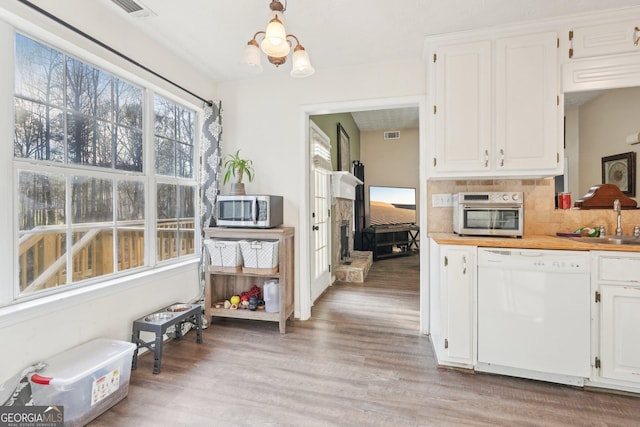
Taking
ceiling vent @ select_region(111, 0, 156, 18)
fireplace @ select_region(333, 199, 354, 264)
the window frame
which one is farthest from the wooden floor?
ceiling vent @ select_region(111, 0, 156, 18)

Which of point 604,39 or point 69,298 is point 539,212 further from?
point 69,298

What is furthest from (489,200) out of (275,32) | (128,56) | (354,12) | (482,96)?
(128,56)

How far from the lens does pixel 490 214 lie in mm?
2258

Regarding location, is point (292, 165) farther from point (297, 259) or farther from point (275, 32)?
point (275, 32)

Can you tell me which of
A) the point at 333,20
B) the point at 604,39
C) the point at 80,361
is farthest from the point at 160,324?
the point at 604,39

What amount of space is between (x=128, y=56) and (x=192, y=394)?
96.7 inches

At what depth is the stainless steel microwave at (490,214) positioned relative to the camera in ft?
7.20

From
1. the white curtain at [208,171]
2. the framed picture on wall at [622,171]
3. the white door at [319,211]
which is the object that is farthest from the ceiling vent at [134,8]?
the framed picture on wall at [622,171]

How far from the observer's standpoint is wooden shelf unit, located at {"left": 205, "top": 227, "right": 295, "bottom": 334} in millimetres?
2719

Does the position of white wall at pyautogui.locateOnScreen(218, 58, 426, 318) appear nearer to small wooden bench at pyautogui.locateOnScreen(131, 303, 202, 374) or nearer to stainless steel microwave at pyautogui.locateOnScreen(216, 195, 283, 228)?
stainless steel microwave at pyautogui.locateOnScreen(216, 195, 283, 228)

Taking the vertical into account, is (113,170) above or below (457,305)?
above

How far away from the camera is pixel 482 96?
2285 mm

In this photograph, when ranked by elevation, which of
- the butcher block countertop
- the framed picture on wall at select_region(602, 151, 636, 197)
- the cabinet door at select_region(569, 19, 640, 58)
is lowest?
the butcher block countertop

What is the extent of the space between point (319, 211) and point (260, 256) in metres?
1.33
